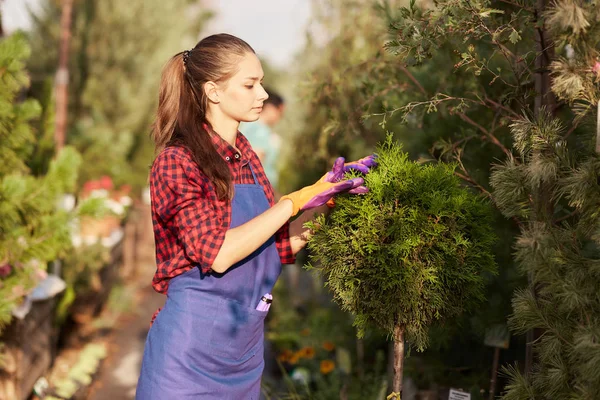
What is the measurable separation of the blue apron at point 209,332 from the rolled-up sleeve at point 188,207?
0.38ft

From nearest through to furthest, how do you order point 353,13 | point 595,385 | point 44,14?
point 595,385, point 353,13, point 44,14

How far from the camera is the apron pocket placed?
2422mm

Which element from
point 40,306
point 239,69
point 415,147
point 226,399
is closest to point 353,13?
point 415,147

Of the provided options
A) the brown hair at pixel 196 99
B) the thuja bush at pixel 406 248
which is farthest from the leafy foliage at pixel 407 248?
the brown hair at pixel 196 99

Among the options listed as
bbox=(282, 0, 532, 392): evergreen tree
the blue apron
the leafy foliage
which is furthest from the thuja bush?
bbox=(282, 0, 532, 392): evergreen tree

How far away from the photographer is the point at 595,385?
6.46 ft

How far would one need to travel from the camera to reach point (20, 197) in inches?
143

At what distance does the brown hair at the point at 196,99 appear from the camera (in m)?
2.41

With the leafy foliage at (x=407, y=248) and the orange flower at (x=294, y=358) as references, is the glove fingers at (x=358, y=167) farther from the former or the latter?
the orange flower at (x=294, y=358)

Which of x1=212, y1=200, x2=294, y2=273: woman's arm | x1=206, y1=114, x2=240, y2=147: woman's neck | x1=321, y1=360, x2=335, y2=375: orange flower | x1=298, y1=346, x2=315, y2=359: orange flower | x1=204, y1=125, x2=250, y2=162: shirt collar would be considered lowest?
x1=321, y1=360, x2=335, y2=375: orange flower

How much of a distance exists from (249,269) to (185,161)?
44cm

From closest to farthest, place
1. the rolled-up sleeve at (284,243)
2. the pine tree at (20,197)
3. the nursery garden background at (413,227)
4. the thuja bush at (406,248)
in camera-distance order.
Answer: the nursery garden background at (413,227) → the thuja bush at (406,248) → the rolled-up sleeve at (284,243) → the pine tree at (20,197)

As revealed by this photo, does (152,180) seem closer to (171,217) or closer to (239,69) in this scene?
(171,217)

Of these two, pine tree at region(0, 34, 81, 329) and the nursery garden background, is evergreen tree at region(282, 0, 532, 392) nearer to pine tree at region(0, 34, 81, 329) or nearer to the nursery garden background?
the nursery garden background
